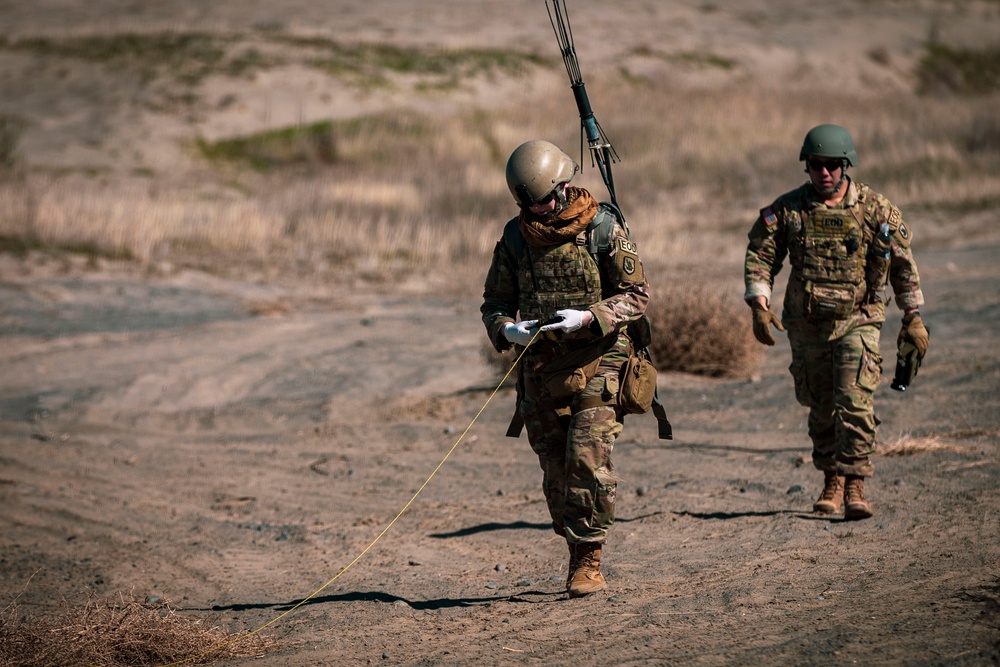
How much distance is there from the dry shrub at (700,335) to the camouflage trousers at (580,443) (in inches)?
227

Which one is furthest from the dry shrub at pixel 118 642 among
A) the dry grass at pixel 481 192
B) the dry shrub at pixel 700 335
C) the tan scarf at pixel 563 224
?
the dry grass at pixel 481 192

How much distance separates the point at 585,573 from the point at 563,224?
162cm

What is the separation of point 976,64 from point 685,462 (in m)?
41.6

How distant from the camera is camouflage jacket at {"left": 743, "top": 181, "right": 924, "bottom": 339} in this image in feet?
21.2

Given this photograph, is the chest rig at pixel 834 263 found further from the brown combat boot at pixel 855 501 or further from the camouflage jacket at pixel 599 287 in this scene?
the camouflage jacket at pixel 599 287

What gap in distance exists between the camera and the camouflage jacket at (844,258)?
6.45 metres

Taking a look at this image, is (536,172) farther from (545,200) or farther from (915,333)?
(915,333)

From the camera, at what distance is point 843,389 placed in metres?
6.40

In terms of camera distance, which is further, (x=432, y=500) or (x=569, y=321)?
(x=432, y=500)

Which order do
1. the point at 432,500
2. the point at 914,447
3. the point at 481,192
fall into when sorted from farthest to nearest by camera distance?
the point at 481,192 < the point at 432,500 < the point at 914,447

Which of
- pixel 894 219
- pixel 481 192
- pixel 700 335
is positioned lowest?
pixel 481 192

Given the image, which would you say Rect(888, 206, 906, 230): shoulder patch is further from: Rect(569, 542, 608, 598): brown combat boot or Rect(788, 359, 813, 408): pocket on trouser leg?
Rect(569, 542, 608, 598): brown combat boot

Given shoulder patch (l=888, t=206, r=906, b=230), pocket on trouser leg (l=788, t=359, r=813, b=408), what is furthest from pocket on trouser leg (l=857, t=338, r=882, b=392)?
shoulder patch (l=888, t=206, r=906, b=230)

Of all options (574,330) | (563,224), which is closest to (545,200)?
(563,224)
